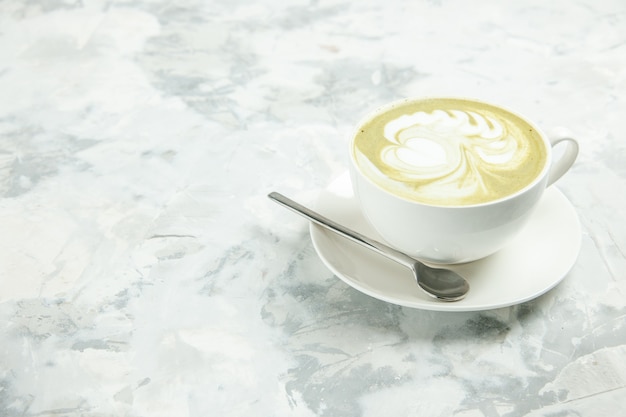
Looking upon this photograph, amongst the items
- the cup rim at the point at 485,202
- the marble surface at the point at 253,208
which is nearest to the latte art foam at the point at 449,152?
the cup rim at the point at 485,202

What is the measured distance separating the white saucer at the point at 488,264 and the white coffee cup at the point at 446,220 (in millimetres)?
28

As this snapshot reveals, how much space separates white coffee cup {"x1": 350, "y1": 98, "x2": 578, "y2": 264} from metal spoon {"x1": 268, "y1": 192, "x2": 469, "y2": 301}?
0.05ft

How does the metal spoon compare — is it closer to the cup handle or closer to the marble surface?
the marble surface

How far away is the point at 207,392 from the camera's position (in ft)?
2.48

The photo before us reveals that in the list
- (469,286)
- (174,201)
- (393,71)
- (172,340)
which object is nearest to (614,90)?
(393,71)

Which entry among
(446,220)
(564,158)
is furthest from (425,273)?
(564,158)

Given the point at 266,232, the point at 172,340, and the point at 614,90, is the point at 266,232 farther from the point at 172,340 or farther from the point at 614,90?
the point at 614,90

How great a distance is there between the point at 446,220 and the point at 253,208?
1.08 feet

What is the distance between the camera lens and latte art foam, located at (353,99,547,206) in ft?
2.63

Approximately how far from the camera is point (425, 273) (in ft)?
2.68

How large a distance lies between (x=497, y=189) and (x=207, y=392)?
0.36 m

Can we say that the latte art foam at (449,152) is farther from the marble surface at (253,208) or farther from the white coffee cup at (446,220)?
the marble surface at (253,208)

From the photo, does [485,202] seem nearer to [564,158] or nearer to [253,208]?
[564,158]

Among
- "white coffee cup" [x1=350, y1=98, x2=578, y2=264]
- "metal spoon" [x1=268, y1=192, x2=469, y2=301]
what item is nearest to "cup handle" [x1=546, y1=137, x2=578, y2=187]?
"white coffee cup" [x1=350, y1=98, x2=578, y2=264]
